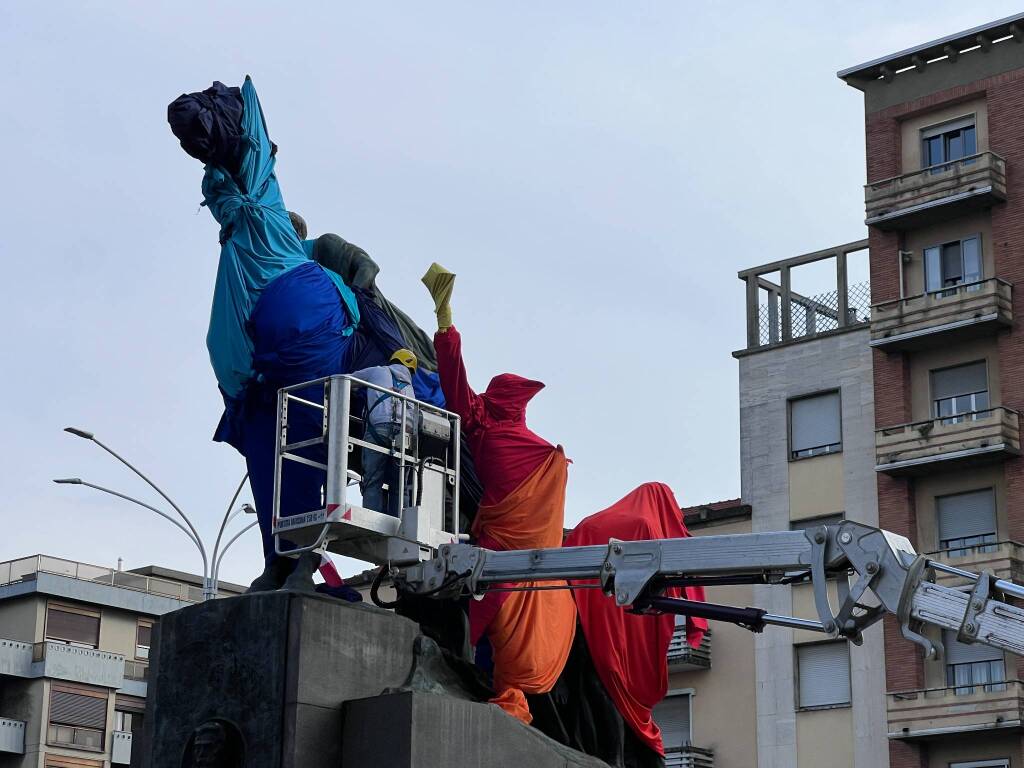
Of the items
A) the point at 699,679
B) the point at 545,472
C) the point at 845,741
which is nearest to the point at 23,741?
the point at 699,679

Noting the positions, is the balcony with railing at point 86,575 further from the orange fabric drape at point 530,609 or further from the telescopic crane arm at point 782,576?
the telescopic crane arm at point 782,576

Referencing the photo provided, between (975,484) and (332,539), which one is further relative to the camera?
(975,484)

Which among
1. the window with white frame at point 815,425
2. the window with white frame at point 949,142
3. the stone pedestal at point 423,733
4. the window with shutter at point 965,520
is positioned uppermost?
the window with white frame at point 949,142

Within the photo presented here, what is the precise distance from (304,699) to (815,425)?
29.2 m

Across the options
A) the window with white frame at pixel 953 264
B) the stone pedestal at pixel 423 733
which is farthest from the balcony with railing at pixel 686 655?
the stone pedestal at pixel 423 733

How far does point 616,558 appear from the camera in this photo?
621 inches

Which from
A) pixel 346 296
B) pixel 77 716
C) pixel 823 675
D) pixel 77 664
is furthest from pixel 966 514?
pixel 77 716

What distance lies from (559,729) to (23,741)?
126 ft

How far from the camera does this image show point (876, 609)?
1438 cm

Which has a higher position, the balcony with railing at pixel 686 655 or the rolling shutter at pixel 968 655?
the balcony with railing at pixel 686 655

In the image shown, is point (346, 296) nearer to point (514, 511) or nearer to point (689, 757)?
point (514, 511)

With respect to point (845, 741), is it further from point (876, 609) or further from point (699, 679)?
point (876, 609)

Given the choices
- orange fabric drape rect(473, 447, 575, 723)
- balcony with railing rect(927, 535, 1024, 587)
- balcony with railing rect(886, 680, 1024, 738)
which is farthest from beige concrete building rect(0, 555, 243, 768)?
orange fabric drape rect(473, 447, 575, 723)

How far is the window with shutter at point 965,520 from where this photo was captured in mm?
39781
